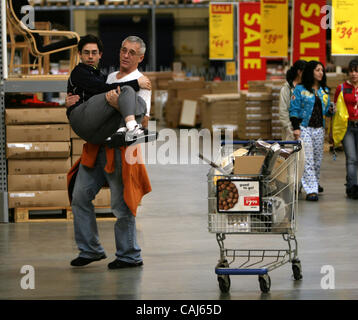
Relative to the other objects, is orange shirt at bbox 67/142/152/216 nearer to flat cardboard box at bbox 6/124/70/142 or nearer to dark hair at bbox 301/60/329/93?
flat cardboard box at bbox 6/124/70/142

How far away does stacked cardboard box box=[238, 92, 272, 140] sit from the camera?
16344 mm

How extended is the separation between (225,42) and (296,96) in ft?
29.3

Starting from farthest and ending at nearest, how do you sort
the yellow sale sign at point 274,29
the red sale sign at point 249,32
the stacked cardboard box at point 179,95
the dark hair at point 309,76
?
the stacked cardboard box at point 179,95, the red sale sign at point 249,32, the yellow sale sign at point 274,29, the dark hair at point 309,76

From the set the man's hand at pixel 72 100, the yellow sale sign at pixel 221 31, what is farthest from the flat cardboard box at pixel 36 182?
the yellow sale sign at pixel 221 31

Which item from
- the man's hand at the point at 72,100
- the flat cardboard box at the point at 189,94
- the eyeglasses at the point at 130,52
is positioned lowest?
the flat cardboard box at the point at 189,94

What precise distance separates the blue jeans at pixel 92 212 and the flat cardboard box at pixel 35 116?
2.62 m

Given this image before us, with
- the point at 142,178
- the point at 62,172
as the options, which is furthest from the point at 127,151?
the point at 62,172

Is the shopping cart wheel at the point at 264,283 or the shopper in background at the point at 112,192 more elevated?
the shopper in background at the point at 112,192

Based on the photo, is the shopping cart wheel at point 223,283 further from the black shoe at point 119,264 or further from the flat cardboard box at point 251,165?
the black shoe at point 119,264

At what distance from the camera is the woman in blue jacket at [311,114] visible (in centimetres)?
1004

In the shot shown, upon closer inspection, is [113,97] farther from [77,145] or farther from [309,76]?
[309,76]

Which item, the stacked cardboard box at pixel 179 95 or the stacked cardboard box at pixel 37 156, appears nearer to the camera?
the stacked cardboard box at pixel 37 156

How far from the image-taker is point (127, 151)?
21.2ft
